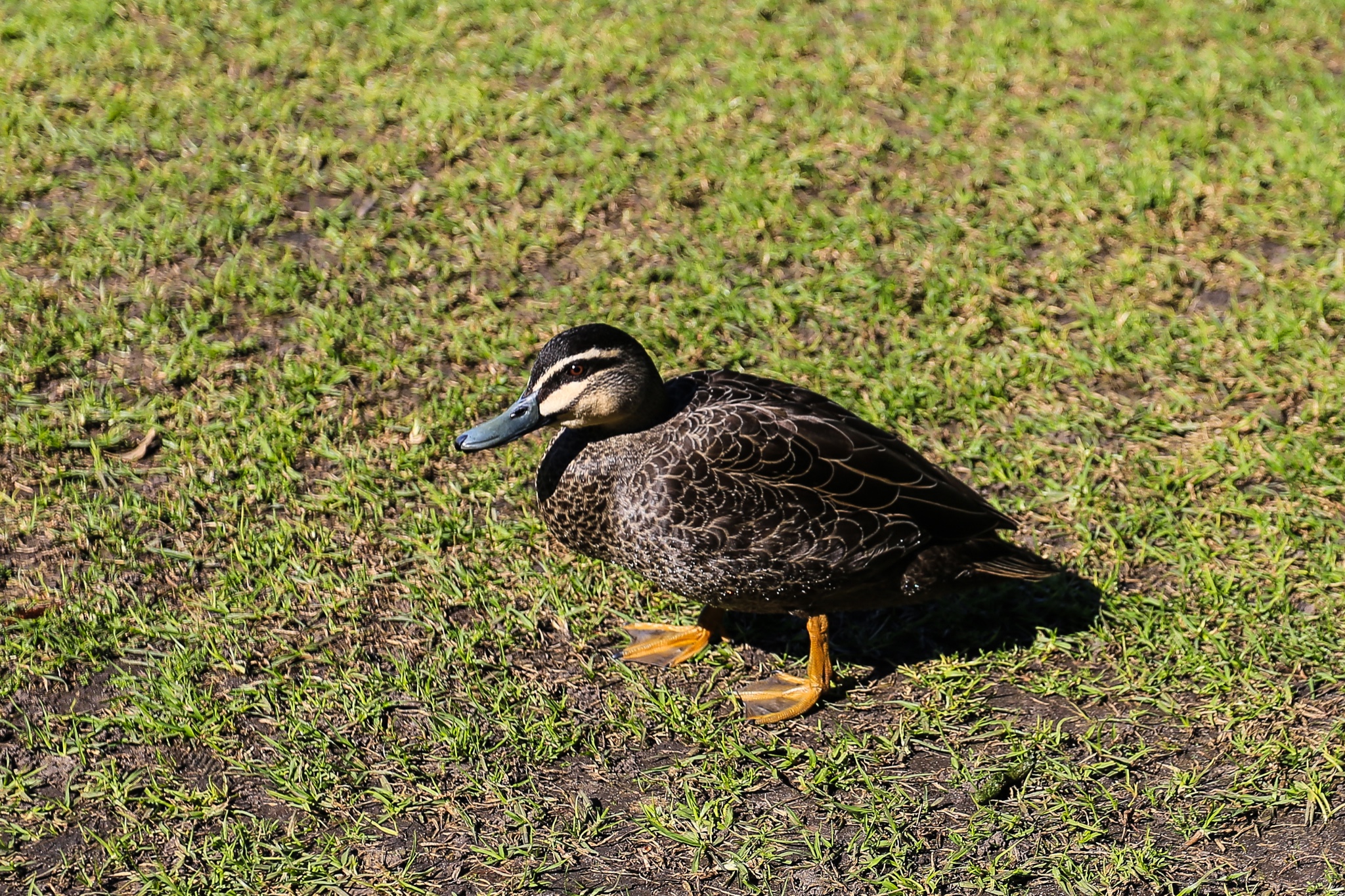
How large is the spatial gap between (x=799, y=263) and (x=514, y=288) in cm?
124

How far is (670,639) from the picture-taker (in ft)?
13.3

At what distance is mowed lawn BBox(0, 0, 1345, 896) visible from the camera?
3.52 meters

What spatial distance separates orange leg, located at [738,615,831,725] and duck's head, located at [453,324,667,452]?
0.86m

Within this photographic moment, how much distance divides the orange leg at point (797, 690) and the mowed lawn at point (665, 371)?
78 mm

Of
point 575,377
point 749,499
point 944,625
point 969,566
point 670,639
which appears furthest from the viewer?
point 944,625

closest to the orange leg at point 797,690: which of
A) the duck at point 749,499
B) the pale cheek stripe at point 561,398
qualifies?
the duck at point 749,499

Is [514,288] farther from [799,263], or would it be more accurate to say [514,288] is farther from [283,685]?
[283,685]

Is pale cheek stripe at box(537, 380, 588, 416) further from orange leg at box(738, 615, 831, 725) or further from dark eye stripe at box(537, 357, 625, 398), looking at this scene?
orange leg at box(738, 615, 831, 725)

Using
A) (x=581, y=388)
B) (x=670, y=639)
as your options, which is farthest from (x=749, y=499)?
(x=670, y=639)

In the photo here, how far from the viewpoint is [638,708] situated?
12.7 feet

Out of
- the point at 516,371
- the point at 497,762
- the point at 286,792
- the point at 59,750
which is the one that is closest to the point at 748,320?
the point at 516,371

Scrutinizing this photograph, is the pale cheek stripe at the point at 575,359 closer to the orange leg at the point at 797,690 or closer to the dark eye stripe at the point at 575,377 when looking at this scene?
the dark eye stripe at the point at 575,377

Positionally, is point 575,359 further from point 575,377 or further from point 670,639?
point 670,639

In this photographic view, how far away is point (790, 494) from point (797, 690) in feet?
2.20
